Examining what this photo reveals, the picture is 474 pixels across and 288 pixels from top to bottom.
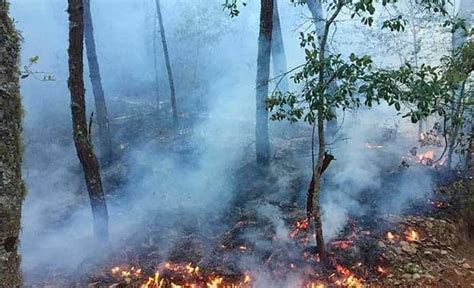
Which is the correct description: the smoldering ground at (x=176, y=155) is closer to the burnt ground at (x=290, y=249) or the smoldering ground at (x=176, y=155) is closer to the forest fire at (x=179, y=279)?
the burnt ground at (x=290, y=249)

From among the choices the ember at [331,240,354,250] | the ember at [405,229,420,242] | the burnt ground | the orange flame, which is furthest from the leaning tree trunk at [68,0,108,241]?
the ember at [405,229,420,242]

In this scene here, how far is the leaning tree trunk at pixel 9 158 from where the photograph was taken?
6.51ft

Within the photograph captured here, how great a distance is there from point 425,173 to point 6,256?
392 inches

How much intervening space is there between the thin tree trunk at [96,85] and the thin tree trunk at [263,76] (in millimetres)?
5382

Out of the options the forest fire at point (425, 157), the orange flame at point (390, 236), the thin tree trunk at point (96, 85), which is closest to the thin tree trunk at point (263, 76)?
the orange flame at point (390, 236)

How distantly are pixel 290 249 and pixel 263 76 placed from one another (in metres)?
5.03

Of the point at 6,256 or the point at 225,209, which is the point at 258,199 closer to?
the point at 225,209

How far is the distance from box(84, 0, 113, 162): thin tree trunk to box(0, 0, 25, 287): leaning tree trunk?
10.6 metres

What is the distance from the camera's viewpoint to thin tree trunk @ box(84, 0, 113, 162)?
39.9 feet

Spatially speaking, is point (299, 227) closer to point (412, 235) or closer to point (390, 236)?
point (390, 236)

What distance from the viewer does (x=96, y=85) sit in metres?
12.4

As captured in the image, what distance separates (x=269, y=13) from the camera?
9.62 metres

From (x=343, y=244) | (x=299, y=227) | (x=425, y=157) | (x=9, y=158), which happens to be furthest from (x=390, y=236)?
(x=9, y=158)

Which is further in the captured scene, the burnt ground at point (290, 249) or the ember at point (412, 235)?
the ember at point (412, 235)
